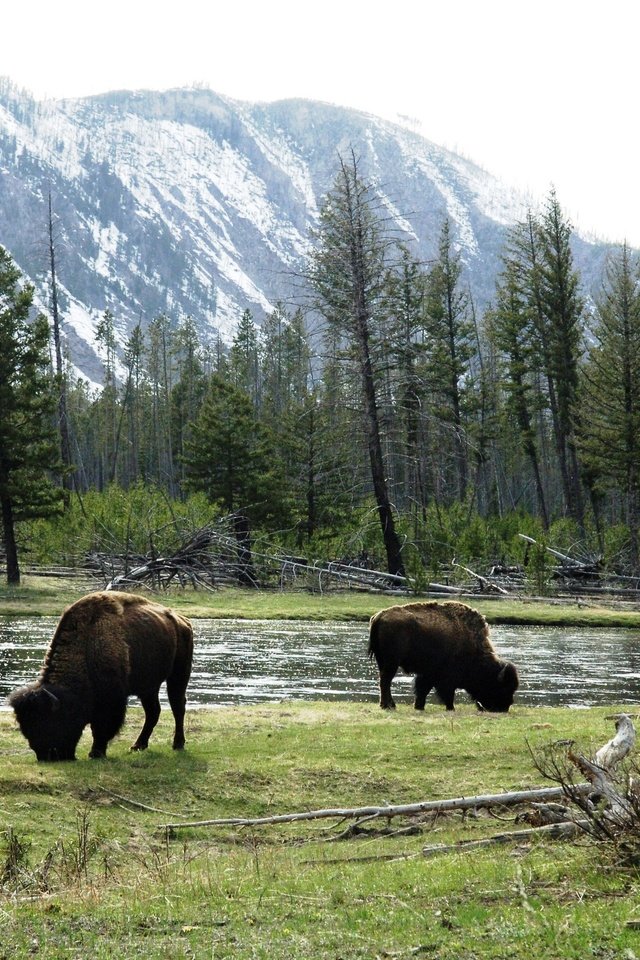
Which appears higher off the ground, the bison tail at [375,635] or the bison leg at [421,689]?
the bison tail at [375,635]

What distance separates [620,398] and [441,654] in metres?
28.5

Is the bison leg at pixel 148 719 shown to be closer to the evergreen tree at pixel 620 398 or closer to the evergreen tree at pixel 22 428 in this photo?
the evergreen tree at pixel 22 428

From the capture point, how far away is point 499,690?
57.1 feet

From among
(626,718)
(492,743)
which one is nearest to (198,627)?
(492,743)

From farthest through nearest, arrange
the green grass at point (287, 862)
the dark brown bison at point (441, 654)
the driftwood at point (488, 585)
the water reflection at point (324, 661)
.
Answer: the driftwood at point (488, 585), the water reflection at point (324, 661), the dark brown bison at point (441, 654), the green grass at point (287, 862)

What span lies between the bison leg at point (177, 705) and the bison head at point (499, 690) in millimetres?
6166

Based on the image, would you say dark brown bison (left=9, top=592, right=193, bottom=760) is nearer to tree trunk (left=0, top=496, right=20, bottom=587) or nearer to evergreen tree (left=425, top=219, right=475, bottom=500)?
tree trunk (left=0, top=496, right=20, bottom=587)

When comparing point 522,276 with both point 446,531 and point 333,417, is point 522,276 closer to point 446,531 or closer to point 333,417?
point 333,417

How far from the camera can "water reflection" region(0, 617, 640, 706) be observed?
18.9m

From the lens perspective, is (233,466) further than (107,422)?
No

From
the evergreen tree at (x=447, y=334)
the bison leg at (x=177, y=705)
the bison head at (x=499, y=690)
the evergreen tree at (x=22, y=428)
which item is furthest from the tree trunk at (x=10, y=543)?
the evergreen tree at (x=447, y=334)

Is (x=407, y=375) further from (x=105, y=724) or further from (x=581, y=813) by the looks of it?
(x=581, y=813)

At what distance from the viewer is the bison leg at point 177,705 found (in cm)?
1289

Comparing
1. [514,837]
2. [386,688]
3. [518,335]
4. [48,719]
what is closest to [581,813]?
[514,837]
